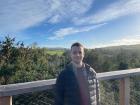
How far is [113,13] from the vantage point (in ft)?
39.0

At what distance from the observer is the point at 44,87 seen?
8.71ft

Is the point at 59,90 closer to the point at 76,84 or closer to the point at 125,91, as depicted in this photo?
the point at 76,84

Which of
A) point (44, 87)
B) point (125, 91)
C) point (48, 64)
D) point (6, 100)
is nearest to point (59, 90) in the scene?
point (44, 87)

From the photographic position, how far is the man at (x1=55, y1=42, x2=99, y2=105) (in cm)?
270

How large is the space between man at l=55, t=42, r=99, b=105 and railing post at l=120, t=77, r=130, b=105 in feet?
2.10

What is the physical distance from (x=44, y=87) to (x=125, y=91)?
1.27m

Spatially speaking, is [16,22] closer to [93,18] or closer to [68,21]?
[68,21]

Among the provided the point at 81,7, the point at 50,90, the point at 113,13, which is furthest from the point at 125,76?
the point at 113,13

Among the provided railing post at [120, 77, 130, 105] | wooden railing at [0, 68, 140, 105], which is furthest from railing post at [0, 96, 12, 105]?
railing post at [120, 77, 130, 105]

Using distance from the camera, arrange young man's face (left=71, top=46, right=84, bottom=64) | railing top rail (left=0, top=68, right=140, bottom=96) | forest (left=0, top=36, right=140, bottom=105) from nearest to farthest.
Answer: railing top rail (left=0, top=68, right=140, bottom=96) < young man's face (left=71, top=46, right=84, bottom=64) < forest (left=0, top=36, right=140, bottom=105)

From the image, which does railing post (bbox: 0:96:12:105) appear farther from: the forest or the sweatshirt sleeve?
the sweatshirt sleeve

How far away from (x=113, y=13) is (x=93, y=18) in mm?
1356

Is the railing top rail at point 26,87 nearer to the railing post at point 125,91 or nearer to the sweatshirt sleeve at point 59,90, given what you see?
the sweatshirt sleeve at point 59,90

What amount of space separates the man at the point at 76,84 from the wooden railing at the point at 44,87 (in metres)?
0.13
